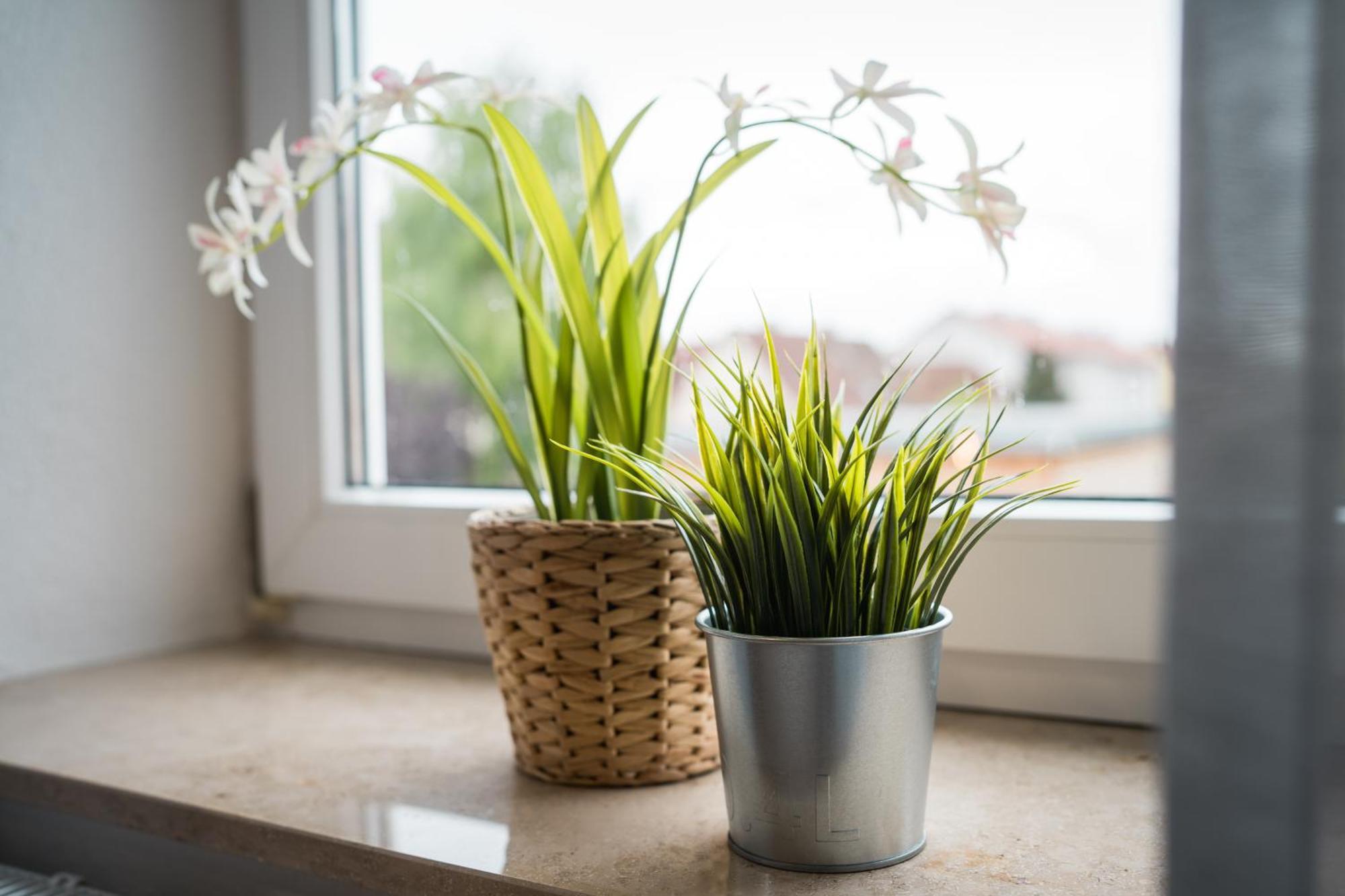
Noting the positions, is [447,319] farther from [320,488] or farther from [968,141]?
[968,141]

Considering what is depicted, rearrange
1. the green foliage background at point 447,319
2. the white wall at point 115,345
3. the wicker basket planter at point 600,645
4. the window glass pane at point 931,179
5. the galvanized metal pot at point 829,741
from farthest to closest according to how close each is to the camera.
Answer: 1. the green foliage background at point 447,319
2. the white wall at point 115,345
3. the window glass pane at point 931,179
4. the wicker basket planter at point 600,645
5. the galvanized metal pot at point 829,741

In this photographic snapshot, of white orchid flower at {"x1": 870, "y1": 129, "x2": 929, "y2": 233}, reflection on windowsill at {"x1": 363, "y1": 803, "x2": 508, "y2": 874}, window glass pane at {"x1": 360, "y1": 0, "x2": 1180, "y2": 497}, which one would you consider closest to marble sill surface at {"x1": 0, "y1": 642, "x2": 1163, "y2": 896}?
reflection on windowsill at {"x1": 363, "y1": 803, "x2": 508, "y2": 874}

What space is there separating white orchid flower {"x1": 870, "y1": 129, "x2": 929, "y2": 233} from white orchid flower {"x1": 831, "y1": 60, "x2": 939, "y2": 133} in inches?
0.4

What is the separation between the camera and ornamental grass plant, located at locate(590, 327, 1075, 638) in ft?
1.80

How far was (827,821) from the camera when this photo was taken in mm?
544

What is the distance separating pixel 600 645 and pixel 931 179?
434mm

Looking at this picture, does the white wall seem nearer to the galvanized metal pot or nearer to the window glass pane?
the window glass pane

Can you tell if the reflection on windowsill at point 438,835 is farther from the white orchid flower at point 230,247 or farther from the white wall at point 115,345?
the white wall at point 115,345

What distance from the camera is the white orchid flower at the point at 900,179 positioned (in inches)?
23.2

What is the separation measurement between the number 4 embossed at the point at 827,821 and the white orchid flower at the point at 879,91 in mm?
333

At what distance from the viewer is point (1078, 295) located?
83 centimetres

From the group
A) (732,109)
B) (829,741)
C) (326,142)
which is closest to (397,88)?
(326,142)

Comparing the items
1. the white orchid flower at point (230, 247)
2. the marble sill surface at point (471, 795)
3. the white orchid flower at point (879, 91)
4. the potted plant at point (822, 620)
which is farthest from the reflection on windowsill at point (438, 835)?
the white orchid flower at point (879, 91)

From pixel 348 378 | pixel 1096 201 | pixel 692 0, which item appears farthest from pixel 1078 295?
pixel 348 378
